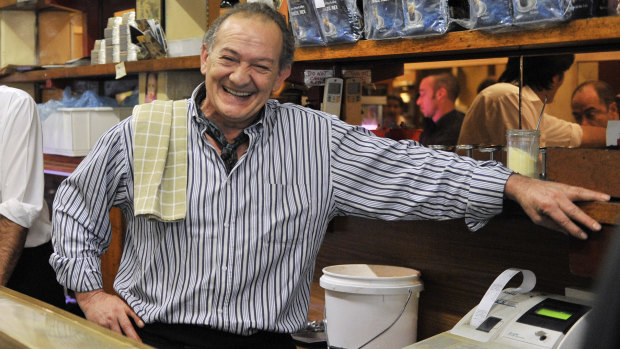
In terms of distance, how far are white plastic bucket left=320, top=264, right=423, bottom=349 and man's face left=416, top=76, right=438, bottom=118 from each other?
59cm

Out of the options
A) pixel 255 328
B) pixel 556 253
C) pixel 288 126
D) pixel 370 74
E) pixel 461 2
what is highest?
pixel 461 2

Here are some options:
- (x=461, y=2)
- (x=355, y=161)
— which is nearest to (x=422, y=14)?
(x=461, y=2)

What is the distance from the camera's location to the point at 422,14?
2.14 m

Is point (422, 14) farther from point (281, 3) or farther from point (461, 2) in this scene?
point (281, 3)

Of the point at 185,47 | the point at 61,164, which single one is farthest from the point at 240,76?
the point at 61,164

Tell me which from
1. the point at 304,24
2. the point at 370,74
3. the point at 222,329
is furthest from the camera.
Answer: the point at 370,74

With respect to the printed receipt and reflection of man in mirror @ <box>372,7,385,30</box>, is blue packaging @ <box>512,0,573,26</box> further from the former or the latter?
the printed receipt

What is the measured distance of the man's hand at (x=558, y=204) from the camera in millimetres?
1697

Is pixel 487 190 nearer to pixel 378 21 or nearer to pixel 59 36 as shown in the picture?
pixel 378 21

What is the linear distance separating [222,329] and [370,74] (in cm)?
125

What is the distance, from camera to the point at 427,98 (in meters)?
2.62

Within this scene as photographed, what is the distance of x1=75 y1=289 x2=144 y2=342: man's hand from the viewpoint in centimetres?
198

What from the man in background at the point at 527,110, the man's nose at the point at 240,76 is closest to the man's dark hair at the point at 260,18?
the man's nose at the point at 240,76

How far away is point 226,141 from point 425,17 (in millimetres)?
687
